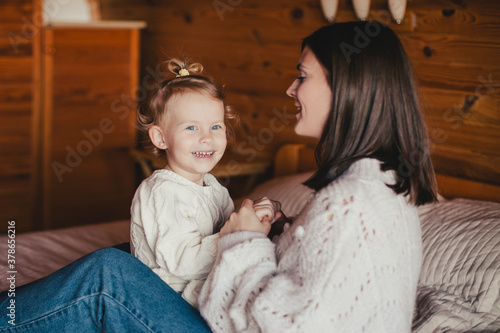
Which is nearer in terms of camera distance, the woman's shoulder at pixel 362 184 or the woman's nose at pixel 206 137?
the woman's shoulder at pixel 362 184

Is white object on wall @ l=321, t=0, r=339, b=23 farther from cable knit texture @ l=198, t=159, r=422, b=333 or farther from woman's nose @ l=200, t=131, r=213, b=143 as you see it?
cable knit texture @ l=198, t=159, r=422, b=333

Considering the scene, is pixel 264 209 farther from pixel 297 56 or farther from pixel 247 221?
pixel 297 56

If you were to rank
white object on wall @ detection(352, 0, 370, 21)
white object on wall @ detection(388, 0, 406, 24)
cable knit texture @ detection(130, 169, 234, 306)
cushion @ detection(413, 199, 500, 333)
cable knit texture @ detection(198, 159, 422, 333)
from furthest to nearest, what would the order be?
white object on wall @ detection(352, 0, 370, 21) < white object on wall @ detection(388, 0, 406, 24) < cushion @ detection(413, 199, 500, 333) < cable knit texture @ detection(130, 169, 234, 306) < cable knit texture @ detection(198, 159, 422, 333)

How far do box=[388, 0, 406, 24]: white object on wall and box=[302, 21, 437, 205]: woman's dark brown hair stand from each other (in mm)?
942

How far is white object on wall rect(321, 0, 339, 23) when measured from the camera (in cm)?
235

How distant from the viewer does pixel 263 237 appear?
1.20m

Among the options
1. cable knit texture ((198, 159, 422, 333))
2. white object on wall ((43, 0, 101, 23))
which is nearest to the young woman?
cable knit texture ((198, 159, 422, 333))

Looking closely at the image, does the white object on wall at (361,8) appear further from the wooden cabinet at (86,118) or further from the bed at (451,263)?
the wooden cabinet at (86,118)

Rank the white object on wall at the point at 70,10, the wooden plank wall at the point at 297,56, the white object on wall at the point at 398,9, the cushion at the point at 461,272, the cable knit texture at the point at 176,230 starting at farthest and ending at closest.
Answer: the white object on wall at the point at 70,10 < the white object on wall at the point at 398,9 < the wooden plank wall at the point at 297,56 < the cushion at the point at 461,272 < the cable knit texture at the point at 176,230

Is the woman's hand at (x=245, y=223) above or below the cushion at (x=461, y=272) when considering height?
above

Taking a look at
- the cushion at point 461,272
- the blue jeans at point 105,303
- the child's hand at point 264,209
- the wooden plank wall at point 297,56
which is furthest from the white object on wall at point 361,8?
the blue jeans at point 105,303

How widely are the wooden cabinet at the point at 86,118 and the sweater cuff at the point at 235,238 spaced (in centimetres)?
229

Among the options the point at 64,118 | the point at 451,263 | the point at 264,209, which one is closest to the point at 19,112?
the point at 64,118

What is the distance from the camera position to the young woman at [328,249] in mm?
1056
